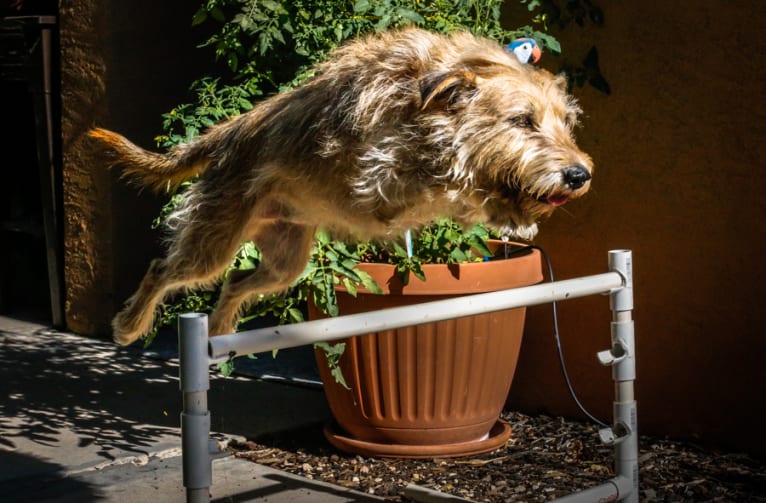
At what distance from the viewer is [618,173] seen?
482cm

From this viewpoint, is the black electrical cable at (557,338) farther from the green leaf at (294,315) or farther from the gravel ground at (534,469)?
the green leaf at (294,315)

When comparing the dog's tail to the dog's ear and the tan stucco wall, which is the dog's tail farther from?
the tan stucco wall

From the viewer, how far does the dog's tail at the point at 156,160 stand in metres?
3.56

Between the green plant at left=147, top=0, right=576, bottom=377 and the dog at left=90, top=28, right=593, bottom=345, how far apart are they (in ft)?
3.00

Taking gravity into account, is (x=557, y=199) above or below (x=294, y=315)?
above

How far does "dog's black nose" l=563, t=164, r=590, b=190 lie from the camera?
264 cm

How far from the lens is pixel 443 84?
2.69 m

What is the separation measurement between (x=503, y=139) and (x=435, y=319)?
1.69 feet

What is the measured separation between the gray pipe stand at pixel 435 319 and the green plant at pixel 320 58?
1.11m

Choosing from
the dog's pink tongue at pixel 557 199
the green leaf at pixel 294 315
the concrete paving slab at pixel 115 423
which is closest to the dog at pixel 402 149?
the dog's pink tongue at pixel 557 199

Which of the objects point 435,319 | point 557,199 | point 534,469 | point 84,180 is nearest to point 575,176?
point 557,199

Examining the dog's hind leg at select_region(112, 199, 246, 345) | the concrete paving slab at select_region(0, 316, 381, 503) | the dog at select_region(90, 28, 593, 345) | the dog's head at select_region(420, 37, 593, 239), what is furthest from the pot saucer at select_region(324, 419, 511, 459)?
the dog's head at select_region(420, 37, 593, 239)

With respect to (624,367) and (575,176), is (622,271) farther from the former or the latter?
(575,176)

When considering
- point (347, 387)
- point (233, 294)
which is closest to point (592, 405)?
point (347, 387)
